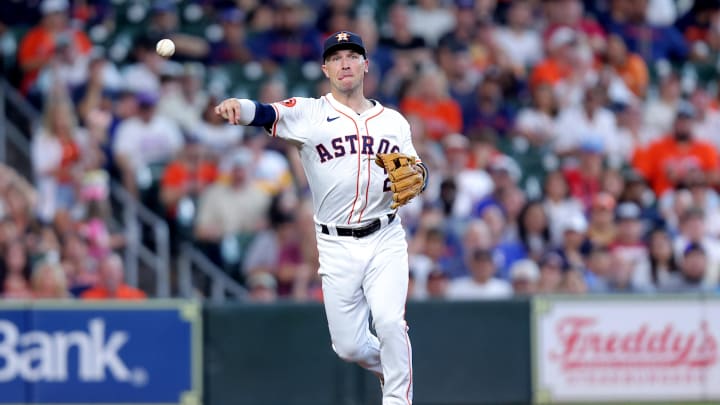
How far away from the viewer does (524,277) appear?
1135 centimetres

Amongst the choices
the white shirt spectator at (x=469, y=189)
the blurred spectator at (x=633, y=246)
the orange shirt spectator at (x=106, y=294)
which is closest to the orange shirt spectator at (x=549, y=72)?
the white shirt spectator at (x=469, y=189)

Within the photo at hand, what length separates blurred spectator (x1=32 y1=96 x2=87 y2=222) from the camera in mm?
11656

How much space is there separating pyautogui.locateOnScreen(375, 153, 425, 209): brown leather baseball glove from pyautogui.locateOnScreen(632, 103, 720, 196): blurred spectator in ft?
23.7

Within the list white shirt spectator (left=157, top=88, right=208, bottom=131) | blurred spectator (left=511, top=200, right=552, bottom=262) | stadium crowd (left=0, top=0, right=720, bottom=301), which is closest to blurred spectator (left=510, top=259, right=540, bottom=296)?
stadium crowd (left=0, top=0, right=720, bottom=301)

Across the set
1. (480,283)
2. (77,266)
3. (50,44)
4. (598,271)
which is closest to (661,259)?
(598,271)

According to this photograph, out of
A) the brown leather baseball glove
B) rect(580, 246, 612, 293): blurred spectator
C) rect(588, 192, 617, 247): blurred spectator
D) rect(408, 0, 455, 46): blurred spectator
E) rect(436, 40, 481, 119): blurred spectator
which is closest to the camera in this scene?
the brown leather baseball glove

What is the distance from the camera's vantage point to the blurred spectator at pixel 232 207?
11828 millimetres

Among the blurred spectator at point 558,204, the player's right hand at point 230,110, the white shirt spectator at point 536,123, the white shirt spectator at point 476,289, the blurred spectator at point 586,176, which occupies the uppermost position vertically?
the white shirt spectator at point 536,123

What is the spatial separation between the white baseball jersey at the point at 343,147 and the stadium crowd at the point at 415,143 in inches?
158

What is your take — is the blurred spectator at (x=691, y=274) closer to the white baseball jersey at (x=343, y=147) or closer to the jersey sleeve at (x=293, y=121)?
the white baseball jersey at (x=343, y=147)

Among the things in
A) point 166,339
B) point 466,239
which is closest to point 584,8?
point 466,239

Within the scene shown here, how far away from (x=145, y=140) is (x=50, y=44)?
144cm

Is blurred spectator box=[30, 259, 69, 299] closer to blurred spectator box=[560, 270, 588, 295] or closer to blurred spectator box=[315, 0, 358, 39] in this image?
blurred spectator box=[560, 270, 588, 295]

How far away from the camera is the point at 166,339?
34.3 ft
